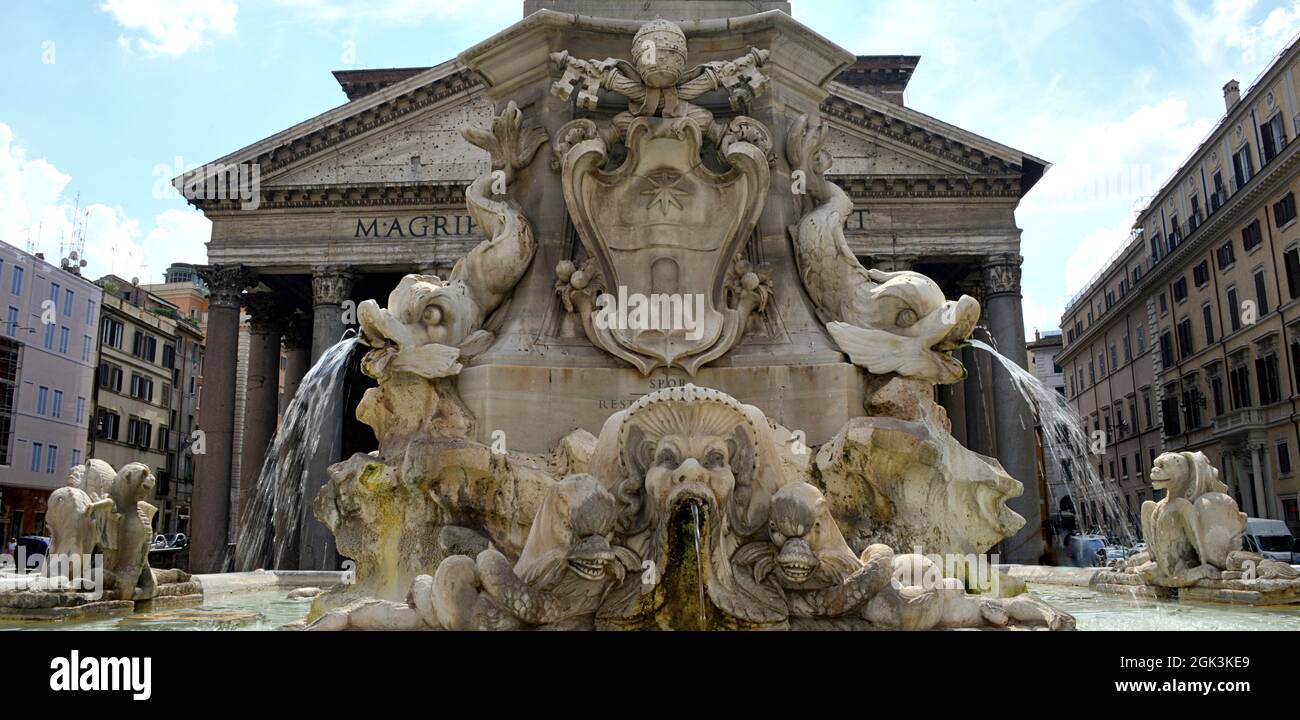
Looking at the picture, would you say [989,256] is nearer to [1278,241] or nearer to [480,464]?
[1278,241]

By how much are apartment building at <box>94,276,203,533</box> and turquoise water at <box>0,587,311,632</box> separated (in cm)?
5324

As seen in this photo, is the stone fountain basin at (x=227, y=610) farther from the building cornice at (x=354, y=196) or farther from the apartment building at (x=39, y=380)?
the apartment building at (x=39, y=380)

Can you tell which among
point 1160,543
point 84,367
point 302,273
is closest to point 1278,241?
point 302,273

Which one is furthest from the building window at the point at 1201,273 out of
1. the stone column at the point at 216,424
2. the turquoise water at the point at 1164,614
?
the turquoise water at the point at 1164,614

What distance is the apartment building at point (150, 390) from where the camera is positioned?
5891 cm

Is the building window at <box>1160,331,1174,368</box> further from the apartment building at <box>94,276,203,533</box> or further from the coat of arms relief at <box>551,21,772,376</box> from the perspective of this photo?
the coat of arms relief at <box>551,21,772,376</box>

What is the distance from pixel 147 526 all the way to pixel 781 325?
195 inches

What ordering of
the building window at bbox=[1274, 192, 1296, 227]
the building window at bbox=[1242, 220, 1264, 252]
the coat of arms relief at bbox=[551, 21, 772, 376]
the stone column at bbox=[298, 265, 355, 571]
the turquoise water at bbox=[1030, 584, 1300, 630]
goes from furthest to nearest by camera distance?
the building window at bbox=[1242, 220, 1264, 252]
the building window at bbox=[1274, 192, 1296, 227]
the stone column at bbox=[298, 265, 355, 571]
the turquoise water at bbox=[1030, 584, 1300, 630]
the coat of arms relief at bbox=[551, 21, 772, 376]

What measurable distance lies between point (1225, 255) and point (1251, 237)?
3149 millimetres

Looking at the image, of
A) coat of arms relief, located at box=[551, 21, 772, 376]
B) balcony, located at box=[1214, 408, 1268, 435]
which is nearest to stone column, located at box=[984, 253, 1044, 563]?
balcony, located at box=[1214, 408, 1268, 435]

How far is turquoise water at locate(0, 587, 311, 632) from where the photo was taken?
253 inches

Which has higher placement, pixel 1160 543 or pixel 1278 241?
pixel 1278 241

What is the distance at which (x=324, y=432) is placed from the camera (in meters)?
27.2
